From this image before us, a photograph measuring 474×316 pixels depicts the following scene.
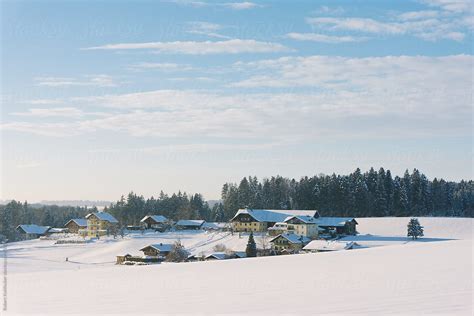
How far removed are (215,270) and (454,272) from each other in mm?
7589

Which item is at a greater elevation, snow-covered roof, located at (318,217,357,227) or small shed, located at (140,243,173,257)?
snow-covered roof, located at (318,217,357,227)

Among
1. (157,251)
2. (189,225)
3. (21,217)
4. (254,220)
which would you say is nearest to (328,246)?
(157,251)

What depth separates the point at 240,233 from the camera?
79.1m

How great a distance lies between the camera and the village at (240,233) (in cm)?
5728

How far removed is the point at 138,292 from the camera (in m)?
13.5

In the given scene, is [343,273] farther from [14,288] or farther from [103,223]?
[103,223]

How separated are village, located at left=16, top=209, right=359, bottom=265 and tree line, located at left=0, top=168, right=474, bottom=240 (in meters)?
12.4

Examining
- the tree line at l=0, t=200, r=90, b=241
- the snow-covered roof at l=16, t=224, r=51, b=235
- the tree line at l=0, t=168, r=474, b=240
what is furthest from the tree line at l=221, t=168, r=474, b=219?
the tree line at l=0, t=200, r=90, b=241

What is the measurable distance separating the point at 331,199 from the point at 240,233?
3009 centimetres

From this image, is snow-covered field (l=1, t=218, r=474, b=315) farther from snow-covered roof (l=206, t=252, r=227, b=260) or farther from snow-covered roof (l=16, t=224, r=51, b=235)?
snow-covered roof (l=16, t=224, r=51, b=235)

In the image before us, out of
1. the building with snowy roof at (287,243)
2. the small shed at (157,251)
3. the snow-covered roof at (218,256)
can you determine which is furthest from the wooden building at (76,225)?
the snow-covered roof at (218,256)

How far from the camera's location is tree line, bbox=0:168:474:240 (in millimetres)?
102688

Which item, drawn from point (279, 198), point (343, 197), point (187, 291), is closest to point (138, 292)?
point (187, 291)

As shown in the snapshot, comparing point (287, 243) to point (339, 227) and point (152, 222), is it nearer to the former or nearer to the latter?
point (339, 227)
